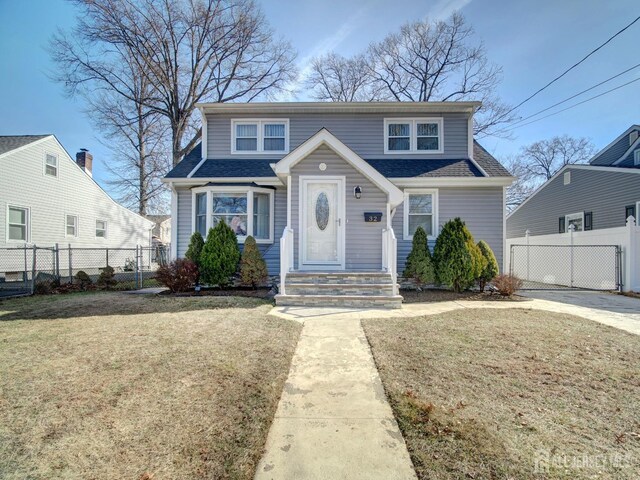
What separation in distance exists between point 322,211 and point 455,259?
3960mm

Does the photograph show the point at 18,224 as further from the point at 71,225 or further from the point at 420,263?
the point at 420,263

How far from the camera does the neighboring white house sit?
12.5 meters

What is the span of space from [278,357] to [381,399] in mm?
1458

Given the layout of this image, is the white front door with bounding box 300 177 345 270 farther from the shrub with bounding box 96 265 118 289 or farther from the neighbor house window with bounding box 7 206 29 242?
the neighbor house window with bounding box 7 206 29 242

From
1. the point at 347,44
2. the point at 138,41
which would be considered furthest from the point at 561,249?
the point at 138,41

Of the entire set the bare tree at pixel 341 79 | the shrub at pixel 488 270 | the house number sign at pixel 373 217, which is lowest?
the shrub at pixel 488 270

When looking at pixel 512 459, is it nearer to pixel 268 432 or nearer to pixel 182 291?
pixel 268 432

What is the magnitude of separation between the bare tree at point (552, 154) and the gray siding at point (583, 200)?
18.9m

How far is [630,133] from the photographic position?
15.4 m

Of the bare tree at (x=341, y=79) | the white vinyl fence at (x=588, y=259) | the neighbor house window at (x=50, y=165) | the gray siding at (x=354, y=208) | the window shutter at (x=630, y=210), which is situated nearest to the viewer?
the gray siding at (x=354, y=208)

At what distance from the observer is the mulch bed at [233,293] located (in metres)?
8.06

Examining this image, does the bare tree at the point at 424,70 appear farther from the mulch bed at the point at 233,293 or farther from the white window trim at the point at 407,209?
the mulch bed at the point at 233,293

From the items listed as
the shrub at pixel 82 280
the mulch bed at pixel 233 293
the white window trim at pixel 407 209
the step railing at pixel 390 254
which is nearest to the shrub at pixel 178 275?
the mulch bed at pixel 233 293

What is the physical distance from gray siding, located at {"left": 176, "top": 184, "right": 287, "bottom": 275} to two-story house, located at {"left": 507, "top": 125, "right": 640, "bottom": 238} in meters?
13.9
